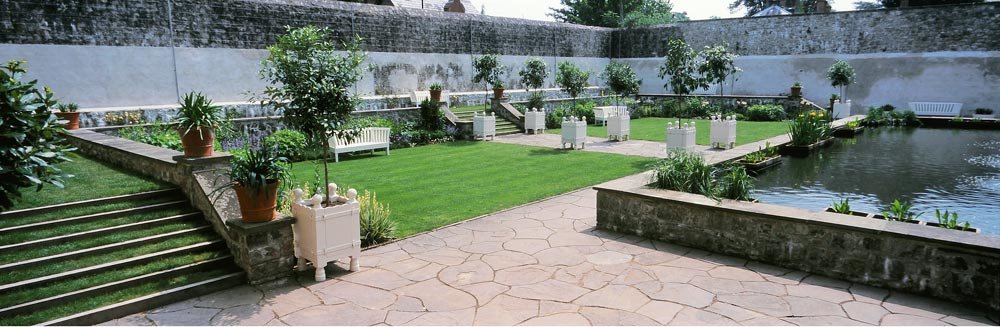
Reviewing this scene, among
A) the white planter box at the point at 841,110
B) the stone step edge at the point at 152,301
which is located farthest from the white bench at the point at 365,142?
the white planter box at the point at 841,110

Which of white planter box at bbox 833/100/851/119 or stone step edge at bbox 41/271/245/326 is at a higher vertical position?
white planter box at bbox 833/100/851/119

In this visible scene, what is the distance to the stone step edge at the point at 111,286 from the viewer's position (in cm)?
428

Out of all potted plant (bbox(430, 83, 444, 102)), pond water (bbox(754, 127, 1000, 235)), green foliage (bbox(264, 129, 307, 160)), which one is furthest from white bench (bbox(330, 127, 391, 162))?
pond water (bbox(754, 127, 1000, 235))

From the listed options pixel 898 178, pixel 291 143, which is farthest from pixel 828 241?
pixel 291 143

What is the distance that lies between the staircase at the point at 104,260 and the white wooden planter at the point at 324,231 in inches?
24.5

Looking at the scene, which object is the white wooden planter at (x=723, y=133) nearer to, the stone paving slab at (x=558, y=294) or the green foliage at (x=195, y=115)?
the stone paving slab at (x=558, y=294)

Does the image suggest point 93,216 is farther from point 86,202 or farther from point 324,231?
point 324,231

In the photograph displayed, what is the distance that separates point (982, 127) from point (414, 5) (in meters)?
22.6

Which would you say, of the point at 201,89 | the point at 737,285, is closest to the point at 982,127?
the point at 737,285

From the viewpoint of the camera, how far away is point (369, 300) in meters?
4.70

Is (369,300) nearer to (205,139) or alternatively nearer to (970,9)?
(205,139)

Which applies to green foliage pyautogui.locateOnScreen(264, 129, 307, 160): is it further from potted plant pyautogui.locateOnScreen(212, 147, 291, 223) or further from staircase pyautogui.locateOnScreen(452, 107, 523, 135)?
potted plant pyautogui.locateOnScreen(212, 147, 291, 223)

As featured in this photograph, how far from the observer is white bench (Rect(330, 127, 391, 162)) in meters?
12.8

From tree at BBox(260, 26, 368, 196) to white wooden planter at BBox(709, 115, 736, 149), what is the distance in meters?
9.93
